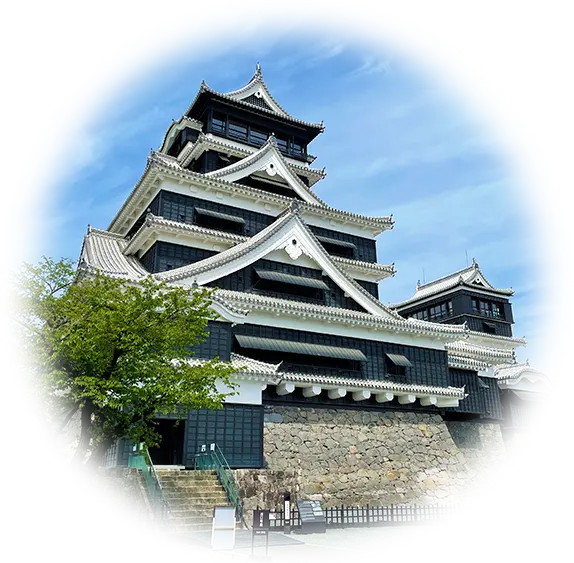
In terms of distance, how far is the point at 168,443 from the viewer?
17.4 m

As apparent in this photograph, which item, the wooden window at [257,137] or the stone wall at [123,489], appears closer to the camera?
the stone wall at [123,489]

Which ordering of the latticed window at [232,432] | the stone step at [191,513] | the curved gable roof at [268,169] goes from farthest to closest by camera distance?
the curved gable roof at [268,169] < the latticed window at [232,432] < the stone step at [191,513]

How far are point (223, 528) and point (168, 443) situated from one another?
10929 mm

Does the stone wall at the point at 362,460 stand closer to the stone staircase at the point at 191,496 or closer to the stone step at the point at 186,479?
the stone step at the point at 186,479

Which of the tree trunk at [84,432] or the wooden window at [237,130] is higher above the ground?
the wooden window at [237,130]

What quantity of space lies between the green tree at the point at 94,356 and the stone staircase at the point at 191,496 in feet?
8.37

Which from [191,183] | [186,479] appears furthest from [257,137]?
[186,479]

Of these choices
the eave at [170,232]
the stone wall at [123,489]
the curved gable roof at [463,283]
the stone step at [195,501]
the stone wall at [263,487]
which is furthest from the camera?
the curved gable roof at [463,283]

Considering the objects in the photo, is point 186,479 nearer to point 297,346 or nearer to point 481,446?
point 297,346

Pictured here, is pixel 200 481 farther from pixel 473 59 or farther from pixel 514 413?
pixel 514 413

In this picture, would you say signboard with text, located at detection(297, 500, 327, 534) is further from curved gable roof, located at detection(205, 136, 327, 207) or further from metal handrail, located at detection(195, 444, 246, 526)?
curved gable roof, located at detection(205, 136, 327, 207)

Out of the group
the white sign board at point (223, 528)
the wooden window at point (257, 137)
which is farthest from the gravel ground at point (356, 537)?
the wooden window at point (257, 137)

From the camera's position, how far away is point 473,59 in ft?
17.5

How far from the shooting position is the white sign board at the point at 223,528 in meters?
7.06
